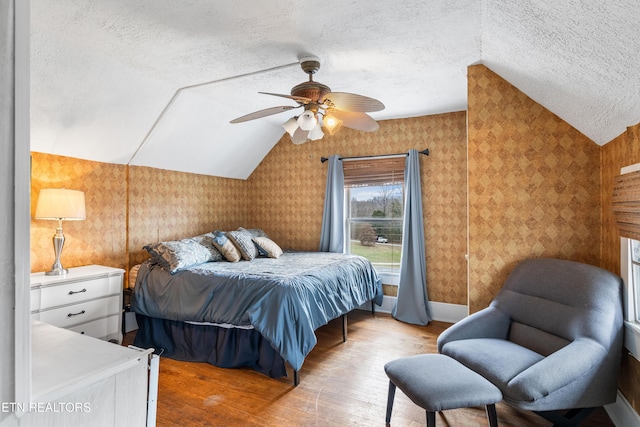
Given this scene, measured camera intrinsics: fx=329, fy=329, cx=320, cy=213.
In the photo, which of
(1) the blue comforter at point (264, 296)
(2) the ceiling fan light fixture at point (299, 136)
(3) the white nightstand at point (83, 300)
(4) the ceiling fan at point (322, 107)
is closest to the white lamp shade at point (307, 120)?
(4) the ceiling fan at point (322, 107)

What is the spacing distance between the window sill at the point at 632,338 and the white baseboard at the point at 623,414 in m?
0.34

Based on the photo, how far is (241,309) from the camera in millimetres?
2641

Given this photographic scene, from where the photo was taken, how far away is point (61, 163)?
123 inches

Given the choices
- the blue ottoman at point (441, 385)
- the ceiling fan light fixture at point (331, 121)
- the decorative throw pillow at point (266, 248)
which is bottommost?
the blue ottoman at point (441, 385)

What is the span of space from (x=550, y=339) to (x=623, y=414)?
557 millimetres

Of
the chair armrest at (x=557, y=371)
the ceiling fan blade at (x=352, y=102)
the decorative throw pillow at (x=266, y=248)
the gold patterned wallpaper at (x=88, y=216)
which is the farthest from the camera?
the decorative throw pillow at (x=266, y=248)

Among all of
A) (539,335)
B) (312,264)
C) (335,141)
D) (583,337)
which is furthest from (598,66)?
(335,141)

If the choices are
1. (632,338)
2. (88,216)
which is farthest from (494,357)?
(88,216)

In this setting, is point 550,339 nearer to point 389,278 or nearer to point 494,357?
point 494,357

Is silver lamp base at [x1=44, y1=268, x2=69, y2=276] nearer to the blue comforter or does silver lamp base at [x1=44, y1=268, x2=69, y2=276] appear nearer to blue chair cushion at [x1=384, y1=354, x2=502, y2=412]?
the blue comforter

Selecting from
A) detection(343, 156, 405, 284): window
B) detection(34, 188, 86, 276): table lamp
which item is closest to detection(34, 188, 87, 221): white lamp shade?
detection(34, 188, 86, 276): table lamp

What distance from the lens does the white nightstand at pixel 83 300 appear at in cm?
266

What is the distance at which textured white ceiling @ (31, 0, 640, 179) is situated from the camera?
1.72m

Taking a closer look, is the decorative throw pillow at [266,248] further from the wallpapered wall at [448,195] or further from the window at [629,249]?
the window at [629,249]
